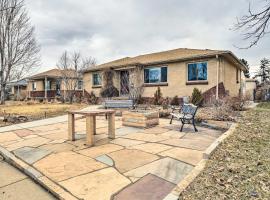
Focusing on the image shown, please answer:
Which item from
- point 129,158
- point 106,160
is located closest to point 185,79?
point 129,158

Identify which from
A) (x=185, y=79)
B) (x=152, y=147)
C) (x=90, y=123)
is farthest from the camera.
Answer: (x=185, y=79)

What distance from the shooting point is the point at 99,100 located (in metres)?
19.8

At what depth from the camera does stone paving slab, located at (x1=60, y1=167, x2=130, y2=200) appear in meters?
2.99

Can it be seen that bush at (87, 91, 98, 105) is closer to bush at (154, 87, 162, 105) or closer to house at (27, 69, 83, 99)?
house at (27, 69, 83, 99)

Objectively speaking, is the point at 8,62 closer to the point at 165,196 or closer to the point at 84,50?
the point at 84,50

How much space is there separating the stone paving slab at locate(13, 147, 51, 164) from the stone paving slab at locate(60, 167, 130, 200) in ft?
4.81

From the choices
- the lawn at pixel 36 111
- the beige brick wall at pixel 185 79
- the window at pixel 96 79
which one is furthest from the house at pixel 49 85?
the beige brick wall at pixel 185 79

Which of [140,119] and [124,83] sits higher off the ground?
[124,83]

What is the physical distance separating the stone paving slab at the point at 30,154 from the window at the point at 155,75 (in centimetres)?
1267

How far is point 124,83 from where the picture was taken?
19.1 meters

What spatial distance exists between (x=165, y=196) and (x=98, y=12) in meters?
11.1

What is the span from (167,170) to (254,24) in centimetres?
333

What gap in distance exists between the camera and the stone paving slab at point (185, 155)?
4191mm

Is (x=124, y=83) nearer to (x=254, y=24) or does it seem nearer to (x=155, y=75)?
(x=155, y=75)
